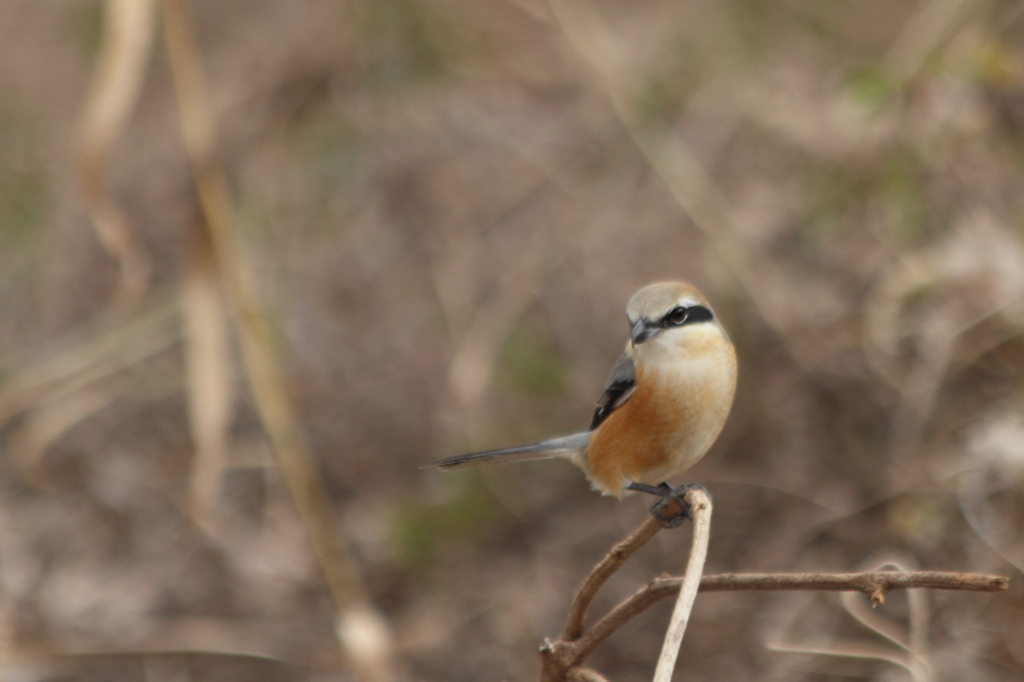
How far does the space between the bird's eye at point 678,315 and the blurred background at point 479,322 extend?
0.96 meters

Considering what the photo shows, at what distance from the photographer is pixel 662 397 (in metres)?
2.47

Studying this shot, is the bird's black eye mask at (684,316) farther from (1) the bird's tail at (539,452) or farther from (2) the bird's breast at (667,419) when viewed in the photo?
(1) the bird's tail at (539,452)

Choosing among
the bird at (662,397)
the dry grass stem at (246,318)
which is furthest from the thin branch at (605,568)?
the dry grass stem at (246,318)

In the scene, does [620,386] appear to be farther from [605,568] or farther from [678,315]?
[605,568]

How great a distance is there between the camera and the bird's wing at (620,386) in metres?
2.67

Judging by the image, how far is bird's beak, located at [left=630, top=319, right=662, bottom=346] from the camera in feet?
7.54

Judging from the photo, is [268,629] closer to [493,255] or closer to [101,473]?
[101,473]

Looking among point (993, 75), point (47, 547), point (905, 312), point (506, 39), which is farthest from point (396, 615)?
point (506, 39)

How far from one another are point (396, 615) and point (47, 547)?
2474 mm

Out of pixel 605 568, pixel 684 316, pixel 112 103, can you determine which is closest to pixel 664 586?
pixel 605 568

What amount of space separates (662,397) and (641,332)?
0.26 metres

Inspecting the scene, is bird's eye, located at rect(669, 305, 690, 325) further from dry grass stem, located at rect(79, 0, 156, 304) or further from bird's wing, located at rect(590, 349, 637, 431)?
dry grass stem, located at rect(79, 0, 156, 304)

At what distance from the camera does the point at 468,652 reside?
5023mm

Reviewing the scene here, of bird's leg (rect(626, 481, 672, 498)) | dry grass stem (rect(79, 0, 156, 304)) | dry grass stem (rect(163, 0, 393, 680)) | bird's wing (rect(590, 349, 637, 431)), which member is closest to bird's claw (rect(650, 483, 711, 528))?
bird's leg (rect(626, 481, 672, 498))
